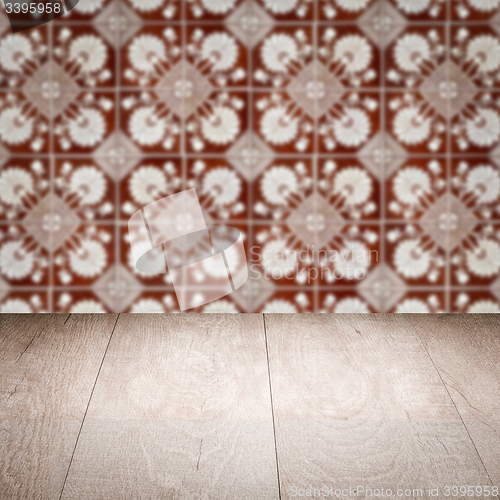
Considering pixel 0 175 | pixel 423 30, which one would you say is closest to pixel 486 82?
pixel 423 30

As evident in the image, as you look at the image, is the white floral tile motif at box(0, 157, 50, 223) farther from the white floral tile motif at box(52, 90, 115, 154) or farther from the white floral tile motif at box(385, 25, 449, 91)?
the white floral tile motif at box(385, 25, 449, 91)

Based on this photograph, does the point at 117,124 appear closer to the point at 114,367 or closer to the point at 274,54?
the point at 274,54

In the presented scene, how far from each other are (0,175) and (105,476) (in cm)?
91

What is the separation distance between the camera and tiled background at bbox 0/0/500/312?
141 cm

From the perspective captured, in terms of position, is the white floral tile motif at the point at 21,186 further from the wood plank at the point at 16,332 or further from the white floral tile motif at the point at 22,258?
the wood plank at the point at 16,332

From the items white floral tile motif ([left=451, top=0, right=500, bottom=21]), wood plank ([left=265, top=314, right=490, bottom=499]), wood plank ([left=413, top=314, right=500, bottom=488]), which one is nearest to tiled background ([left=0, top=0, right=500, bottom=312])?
white floral tile motif ([left=451, top=0, right=500, bottom=21])

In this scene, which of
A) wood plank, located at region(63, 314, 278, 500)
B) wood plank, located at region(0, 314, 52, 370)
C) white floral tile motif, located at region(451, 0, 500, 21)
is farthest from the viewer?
white floral tile motif, located at region(451, 0, 500, 21)

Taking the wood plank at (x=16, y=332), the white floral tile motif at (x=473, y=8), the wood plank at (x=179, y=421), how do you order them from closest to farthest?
the wood plank at (x=179, y=421)
the wood plank at (x=16, y=332)
the white floral tile motif at (x=473, y=8)

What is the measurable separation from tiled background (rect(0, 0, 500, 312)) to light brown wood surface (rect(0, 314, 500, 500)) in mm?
112

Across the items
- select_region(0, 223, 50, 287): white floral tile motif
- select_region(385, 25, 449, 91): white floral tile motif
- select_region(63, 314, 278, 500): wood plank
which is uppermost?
select_region(385, 25, 449, 91): white floral tile motif

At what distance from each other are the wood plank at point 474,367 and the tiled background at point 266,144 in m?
0.11

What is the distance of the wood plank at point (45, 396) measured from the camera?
791 millimetres

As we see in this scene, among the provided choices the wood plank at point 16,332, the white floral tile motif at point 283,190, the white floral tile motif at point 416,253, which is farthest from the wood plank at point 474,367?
the wood plank at point 16,332

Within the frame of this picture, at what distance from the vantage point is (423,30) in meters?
1.41
